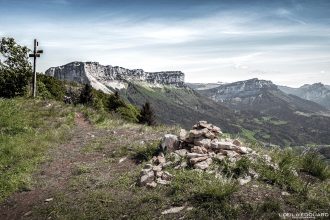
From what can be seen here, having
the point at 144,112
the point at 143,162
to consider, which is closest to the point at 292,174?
the point at 143,162

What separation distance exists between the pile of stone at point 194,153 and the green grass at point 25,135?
15.4 ft

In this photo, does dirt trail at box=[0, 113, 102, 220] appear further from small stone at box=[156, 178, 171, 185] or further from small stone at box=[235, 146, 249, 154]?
small stone at box=[235, 146, 249, 154]

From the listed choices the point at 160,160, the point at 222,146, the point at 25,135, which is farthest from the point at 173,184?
the point at 25,135

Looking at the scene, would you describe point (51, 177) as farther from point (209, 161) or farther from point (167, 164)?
point (209, 161)

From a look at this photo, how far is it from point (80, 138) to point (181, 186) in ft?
30.0

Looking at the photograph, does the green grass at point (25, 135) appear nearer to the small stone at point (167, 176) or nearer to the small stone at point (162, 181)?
the small stone at point (162, 181)

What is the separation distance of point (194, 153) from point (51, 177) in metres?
5.57

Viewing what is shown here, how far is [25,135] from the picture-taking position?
1831cm

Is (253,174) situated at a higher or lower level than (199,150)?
lower

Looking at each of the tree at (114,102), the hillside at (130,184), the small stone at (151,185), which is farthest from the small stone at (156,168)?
the tree at (114,102)

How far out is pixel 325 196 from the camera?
10.3 m

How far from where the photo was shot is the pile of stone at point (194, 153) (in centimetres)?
1216

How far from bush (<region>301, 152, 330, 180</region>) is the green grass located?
33.6 ft

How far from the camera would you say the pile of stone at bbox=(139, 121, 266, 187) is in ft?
39.9
